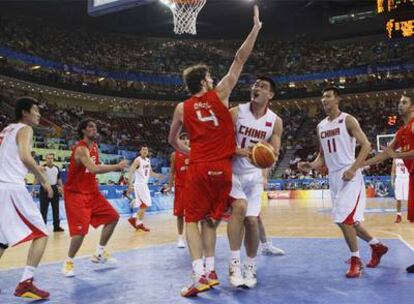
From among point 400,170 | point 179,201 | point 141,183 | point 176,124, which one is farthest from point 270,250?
point 400,170

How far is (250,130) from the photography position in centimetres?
509

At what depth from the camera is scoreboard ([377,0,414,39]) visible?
1884cm

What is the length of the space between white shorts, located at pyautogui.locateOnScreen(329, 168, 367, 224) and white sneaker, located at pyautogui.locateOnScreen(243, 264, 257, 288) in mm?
1241

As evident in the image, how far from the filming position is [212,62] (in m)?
40.1

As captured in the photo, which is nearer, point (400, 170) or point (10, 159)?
point (10, 159)

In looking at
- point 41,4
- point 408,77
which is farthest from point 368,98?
point 41,4

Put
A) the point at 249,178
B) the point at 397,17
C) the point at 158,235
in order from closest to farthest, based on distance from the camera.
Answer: the point at 249,178, the point at 158,235, the point at 397,17

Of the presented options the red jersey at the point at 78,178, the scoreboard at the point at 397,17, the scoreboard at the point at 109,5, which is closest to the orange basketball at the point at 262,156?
the red jersey at the point at 78,178

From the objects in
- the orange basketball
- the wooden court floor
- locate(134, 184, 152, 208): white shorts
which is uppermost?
the orange basketball

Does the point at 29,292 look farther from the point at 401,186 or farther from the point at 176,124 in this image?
the point at 401,186

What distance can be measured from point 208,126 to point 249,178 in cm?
78

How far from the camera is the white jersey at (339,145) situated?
5535 mm

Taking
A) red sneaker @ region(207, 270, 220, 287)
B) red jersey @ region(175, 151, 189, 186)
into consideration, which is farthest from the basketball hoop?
red sneaker @ region(207, 270, 220, 287)

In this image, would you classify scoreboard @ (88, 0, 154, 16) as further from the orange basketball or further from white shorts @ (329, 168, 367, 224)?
white shorts @ (329, 168, 367, 224)
